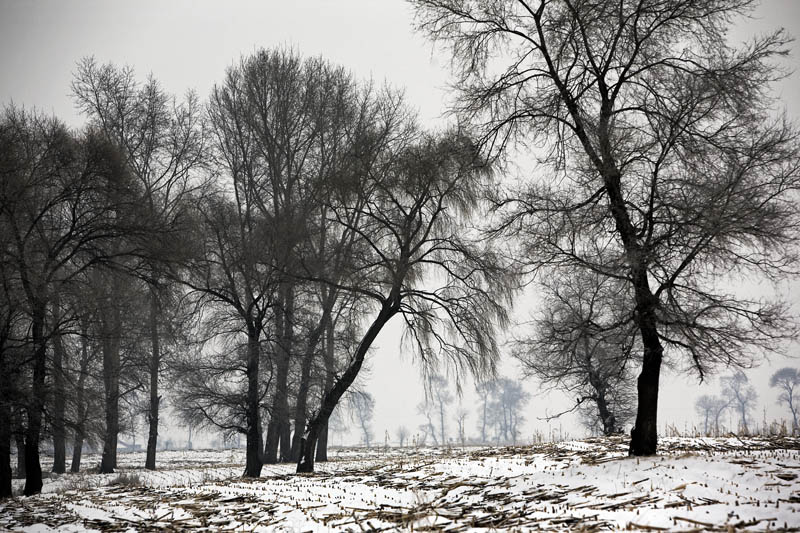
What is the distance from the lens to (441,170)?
1270 cm

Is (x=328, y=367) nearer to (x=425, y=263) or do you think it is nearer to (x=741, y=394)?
(x=425, y=263)

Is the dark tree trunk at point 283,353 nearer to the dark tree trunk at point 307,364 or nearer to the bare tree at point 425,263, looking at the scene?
the dark tree trunk at point 307,364

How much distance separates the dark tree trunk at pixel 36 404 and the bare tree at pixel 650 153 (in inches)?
405

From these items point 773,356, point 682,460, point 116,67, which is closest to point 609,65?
point 773,356

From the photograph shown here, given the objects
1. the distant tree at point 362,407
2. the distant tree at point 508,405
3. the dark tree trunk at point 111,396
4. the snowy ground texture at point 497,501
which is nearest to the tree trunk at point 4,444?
the snowy ground texture at point 497,501

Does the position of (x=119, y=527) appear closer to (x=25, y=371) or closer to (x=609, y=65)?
(x=25, y=371)

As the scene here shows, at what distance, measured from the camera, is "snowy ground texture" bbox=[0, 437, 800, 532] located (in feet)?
14.9

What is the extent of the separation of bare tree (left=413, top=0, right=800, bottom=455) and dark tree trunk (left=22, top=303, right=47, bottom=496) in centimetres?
1028

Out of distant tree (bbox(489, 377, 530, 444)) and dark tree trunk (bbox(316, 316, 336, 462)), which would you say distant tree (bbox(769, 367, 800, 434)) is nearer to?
distant tree (bbox(489, 377, 530, 444))

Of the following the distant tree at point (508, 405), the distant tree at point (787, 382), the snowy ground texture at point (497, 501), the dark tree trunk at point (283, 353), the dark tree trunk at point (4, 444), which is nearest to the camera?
the snowy ground texture at point (497, 501)

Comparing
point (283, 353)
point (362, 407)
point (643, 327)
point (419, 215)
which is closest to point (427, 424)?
point (362, 407)

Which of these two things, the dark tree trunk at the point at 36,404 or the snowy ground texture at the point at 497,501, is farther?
the dark tree trunk at the point at 36,404

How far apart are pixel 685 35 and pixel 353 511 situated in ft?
28.9

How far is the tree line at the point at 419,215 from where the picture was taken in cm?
799
